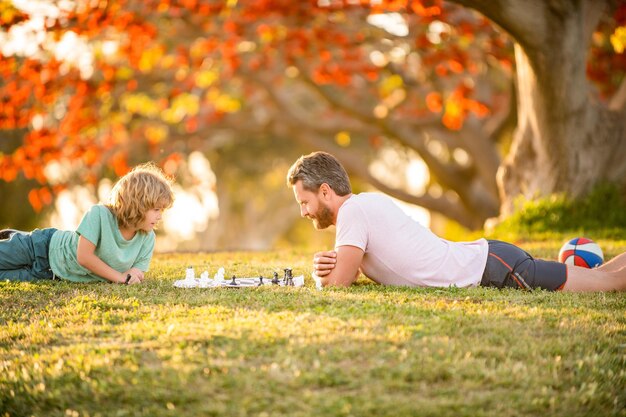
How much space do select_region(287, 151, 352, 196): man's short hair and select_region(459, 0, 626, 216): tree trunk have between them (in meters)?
5.04

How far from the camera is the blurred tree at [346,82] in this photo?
12.0 metres

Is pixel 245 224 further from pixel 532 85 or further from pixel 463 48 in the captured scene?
pixel 532 85

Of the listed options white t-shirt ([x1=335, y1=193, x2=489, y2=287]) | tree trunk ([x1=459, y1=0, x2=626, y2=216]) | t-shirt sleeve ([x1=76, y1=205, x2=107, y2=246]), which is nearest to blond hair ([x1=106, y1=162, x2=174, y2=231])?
t-shirt sleeve ([x1=76, y1=205, x2=107, y2=246])

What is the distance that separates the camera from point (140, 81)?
20.5 metres

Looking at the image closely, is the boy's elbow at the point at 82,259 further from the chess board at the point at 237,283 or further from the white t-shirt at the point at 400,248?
the white t-shirt at the point at 400,248

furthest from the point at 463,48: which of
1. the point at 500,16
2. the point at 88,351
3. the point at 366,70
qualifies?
the point at 88,351

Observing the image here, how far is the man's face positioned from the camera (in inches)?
252

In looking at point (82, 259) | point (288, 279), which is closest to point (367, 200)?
point (288, 279)

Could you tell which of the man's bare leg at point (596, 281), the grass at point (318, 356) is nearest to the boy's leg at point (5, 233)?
the grass at point (318, 356)

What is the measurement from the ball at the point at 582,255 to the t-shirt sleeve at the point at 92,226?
437 cm

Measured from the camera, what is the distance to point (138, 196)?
22.2ft

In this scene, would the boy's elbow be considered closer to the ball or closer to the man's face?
the man's face

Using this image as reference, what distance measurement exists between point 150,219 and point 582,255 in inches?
161

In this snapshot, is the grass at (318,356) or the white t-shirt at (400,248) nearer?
the grass at (318,356)
